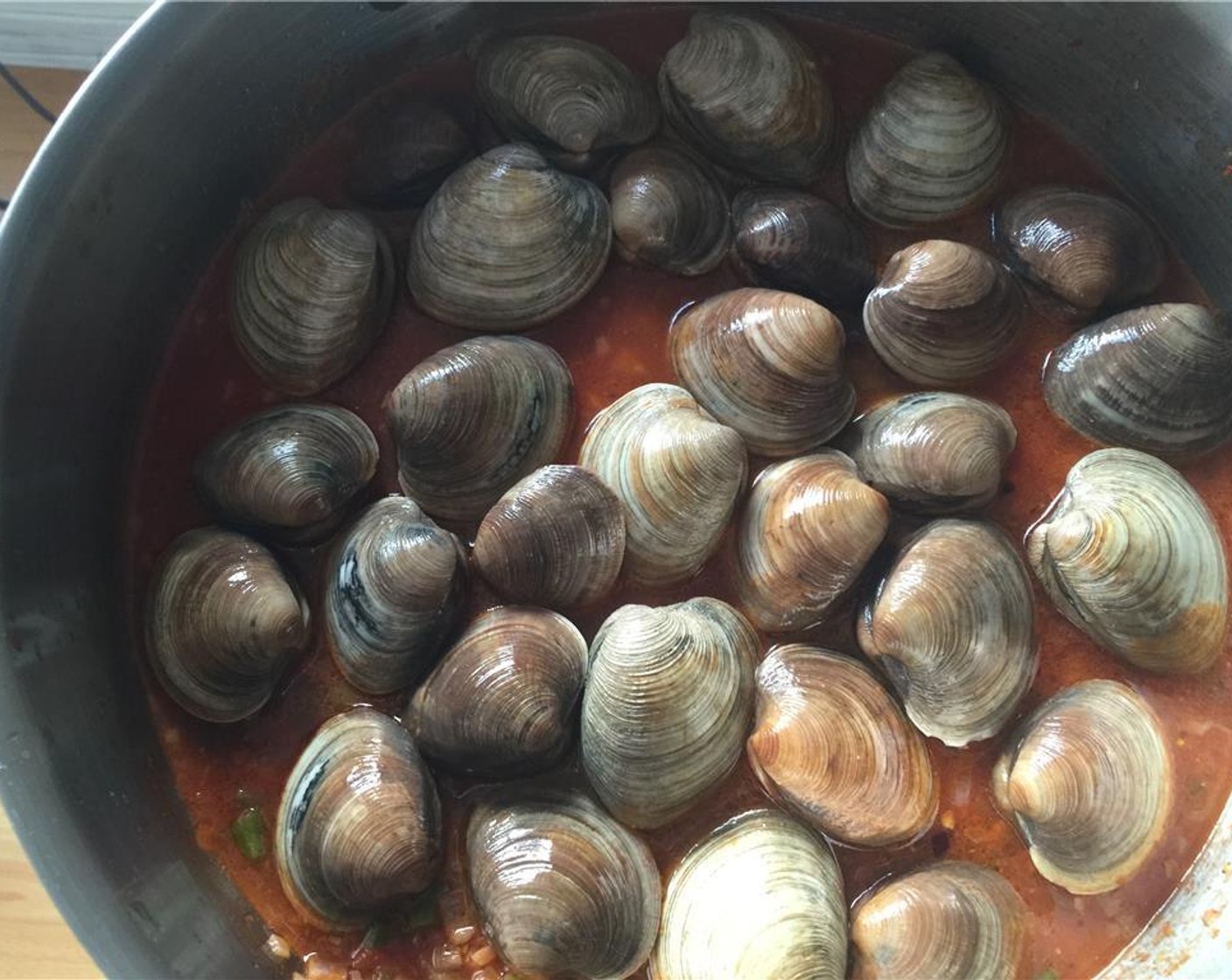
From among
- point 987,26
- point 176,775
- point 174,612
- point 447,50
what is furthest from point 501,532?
point 987,26

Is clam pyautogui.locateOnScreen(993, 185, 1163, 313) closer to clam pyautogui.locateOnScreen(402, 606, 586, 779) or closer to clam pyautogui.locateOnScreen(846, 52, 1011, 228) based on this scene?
clam pyautogui.locateOnScreen(846, 52, 1011, 228)

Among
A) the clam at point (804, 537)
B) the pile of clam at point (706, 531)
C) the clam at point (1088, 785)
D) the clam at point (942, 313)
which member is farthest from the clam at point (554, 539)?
the clam at point (1088, 785)

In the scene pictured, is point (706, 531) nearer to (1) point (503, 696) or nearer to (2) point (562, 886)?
(1) point (503, 696)

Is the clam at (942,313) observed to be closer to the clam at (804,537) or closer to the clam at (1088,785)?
the clam at (804,537)

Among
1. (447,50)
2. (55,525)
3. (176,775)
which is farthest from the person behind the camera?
(447,50)

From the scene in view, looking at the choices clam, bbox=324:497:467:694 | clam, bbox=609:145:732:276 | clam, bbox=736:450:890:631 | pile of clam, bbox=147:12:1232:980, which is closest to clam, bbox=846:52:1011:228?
pile of clam, bbox=147:12:1232:980

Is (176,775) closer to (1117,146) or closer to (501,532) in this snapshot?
(501,532)
